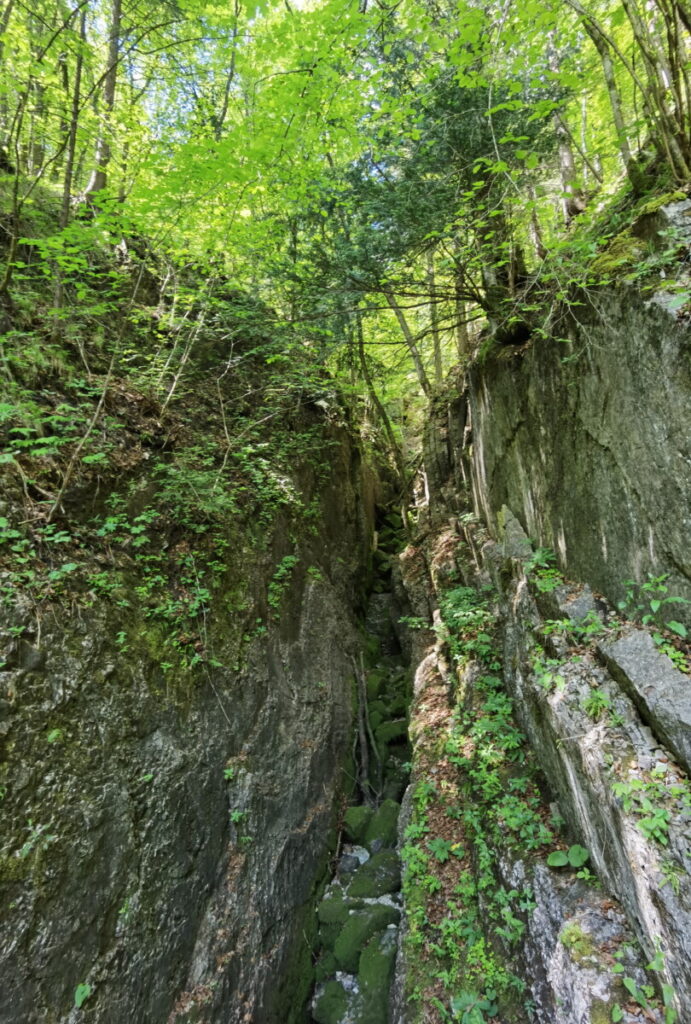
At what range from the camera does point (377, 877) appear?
5.96 metres

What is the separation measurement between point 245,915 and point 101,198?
28.0 ft

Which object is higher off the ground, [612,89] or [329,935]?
[612,89]

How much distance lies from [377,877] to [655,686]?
485 centimetres

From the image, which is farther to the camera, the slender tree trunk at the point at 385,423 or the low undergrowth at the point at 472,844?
the slender tree trunk at the point at 385,423

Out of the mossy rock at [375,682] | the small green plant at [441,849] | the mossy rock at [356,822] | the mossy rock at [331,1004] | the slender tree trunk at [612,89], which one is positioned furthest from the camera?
the mossy rock at [375,682]

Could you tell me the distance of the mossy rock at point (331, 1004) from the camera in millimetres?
4906

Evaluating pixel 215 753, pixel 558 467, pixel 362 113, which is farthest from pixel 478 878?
pixel 362 113

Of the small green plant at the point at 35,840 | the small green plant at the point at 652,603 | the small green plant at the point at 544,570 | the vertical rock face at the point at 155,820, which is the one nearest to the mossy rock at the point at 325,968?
the vertical rock face at the point at 155,820

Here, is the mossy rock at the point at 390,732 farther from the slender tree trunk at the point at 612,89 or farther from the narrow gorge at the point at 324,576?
the slender tree trunk at the point at 612,89

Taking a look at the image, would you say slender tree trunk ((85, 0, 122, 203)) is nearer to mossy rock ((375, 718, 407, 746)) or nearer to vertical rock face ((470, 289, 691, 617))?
vertical rock face ((470, 289, 691, 617))

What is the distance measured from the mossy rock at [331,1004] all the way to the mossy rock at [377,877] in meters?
0.88

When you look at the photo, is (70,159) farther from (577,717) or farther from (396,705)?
(396,705)

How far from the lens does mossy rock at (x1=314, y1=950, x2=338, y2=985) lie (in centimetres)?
537

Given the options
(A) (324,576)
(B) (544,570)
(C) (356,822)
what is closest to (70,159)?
(A) (324,576)
